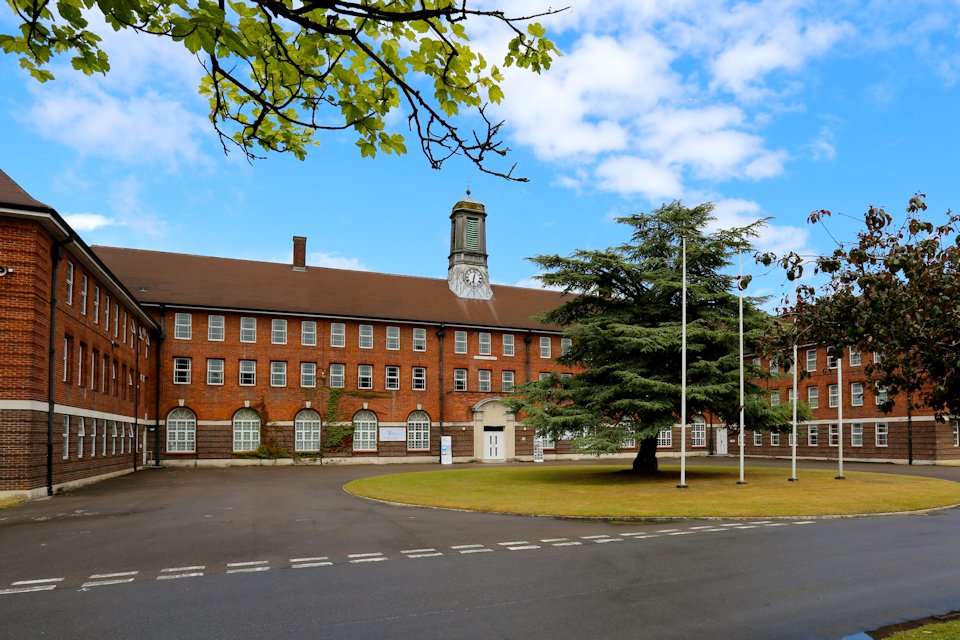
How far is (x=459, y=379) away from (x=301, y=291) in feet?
40.3

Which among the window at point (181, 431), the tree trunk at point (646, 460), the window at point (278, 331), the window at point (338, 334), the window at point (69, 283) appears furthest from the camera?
the window at point (338, 334)

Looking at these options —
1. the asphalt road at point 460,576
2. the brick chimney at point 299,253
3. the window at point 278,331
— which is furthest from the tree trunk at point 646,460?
the brick chimney at point 299,253

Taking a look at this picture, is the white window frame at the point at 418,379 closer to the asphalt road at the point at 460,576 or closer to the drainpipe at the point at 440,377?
the drainpipe at the point at 440,377

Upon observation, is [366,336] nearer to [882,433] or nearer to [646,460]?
[646,460]

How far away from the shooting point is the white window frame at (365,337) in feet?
161

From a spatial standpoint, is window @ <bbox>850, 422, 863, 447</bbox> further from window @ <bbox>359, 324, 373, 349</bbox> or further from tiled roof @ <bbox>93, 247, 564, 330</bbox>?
window @ <bbox>359, 324, 373, 349</bbox>

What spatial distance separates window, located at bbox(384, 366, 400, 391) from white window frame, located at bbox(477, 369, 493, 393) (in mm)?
5993

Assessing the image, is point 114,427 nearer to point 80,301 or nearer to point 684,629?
point 80,301

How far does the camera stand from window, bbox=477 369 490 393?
2047 inches

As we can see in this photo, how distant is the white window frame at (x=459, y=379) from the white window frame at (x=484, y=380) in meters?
1.08

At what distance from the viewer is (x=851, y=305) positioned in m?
8.12

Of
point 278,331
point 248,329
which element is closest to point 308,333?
point 278,331

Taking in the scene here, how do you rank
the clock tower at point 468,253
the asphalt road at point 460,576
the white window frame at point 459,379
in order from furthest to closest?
1. the clock tower at point 468,253
2. the white window frame at point 459,379
3. the asphalt road at point 460,576

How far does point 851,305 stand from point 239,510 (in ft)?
54.2
